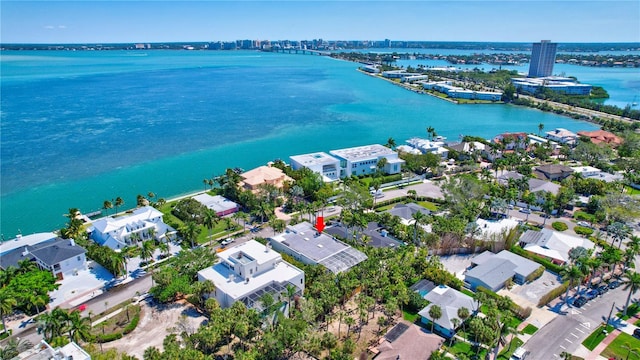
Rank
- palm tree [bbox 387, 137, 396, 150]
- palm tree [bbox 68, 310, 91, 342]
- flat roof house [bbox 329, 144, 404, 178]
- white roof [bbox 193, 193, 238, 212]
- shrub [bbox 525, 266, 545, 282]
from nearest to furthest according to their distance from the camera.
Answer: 1. palm tree [bbox 68, 310, 91, 342]
2. shrub [bbox 525, 266, 545, 282]
3. white roof [bbox 193, 193, 238, 212]
4. flat roof house [bbox 329, 144, 404, 178]
5. palm tree [bbox 387, 137, 396, 150]

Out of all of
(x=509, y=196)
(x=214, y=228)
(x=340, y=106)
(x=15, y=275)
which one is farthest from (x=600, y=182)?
(x=340, y=106)

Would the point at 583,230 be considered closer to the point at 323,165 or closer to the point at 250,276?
the point at 323,165

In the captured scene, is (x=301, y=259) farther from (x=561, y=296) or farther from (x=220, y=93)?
(x=220, y=93)

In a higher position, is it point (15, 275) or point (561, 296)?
point (15, 275)

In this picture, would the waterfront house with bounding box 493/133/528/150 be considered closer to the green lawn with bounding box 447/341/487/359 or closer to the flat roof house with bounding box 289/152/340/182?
the flat roof house with bounding box 289/152/340/182

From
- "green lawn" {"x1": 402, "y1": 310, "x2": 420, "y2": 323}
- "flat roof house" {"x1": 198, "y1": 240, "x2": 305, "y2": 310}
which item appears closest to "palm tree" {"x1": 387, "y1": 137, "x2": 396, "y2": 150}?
"flat roof house" {"x1": 198, "y1": 240, "x2": 305, "y2": 310}
